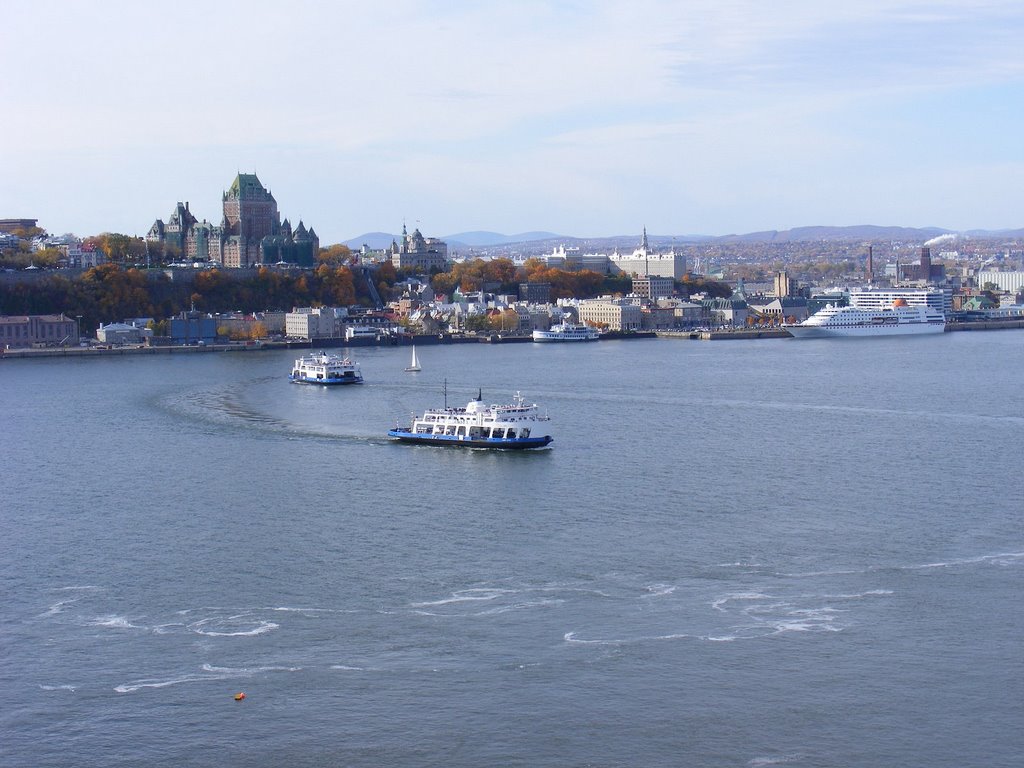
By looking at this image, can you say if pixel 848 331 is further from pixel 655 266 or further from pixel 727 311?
pixel 655 266

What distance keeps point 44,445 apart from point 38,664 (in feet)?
26.4

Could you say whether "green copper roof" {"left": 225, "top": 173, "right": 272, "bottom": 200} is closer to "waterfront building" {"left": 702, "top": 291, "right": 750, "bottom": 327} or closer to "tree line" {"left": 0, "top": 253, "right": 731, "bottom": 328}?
"tree line" {"left": 0, "top": 253, "right": 731, "bottom": 328}

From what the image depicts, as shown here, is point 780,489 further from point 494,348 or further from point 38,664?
point 494,348

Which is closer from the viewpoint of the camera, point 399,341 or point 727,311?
point 399,341

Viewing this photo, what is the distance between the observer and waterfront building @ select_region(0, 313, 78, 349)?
3178cm

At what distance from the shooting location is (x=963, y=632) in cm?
751

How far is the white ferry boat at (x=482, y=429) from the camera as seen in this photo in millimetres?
14297

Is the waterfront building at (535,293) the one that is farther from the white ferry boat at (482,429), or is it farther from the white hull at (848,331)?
the white ferry boat at (482,429)

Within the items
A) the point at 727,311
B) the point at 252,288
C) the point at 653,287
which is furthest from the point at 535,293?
the point at 252,288

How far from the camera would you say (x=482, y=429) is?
14508 mm

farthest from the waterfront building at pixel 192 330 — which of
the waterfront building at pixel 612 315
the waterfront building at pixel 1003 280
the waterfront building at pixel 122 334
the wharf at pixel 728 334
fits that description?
the waterfront building at pixel 1003 280

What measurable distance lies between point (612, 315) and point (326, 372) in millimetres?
Result: 17983

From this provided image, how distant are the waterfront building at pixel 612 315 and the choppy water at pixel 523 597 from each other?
2282 cm

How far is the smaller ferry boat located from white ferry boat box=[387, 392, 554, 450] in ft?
22.9
